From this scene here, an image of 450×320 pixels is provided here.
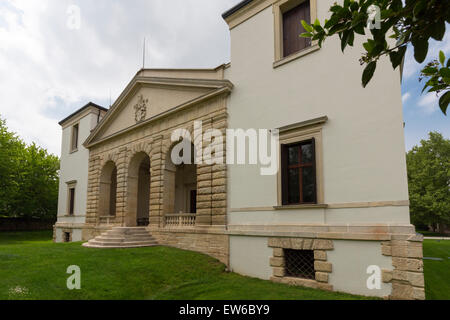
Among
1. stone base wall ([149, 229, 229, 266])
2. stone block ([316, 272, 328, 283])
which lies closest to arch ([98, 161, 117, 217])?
stone base wall ([149, 229, 229, 266])

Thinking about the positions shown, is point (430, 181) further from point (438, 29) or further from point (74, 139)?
point (438, 29)

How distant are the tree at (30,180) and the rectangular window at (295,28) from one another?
30359 millimetres

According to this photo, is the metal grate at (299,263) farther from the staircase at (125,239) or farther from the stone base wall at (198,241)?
the staircase at (125,239)

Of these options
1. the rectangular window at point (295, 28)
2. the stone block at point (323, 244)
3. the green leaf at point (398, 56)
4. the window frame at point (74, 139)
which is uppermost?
the rectangular window at point (295, 28)

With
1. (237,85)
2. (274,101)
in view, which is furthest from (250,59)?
(274,101)

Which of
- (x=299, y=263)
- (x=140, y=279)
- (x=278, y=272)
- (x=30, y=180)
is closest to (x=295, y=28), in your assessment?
(x=299, y=263)

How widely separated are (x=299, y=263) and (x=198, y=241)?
465 centimetres

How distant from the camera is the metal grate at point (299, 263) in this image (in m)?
9.59

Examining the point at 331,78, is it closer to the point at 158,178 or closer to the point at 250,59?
the point at 250,59

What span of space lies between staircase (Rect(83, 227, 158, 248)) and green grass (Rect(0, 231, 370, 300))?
1.49m
